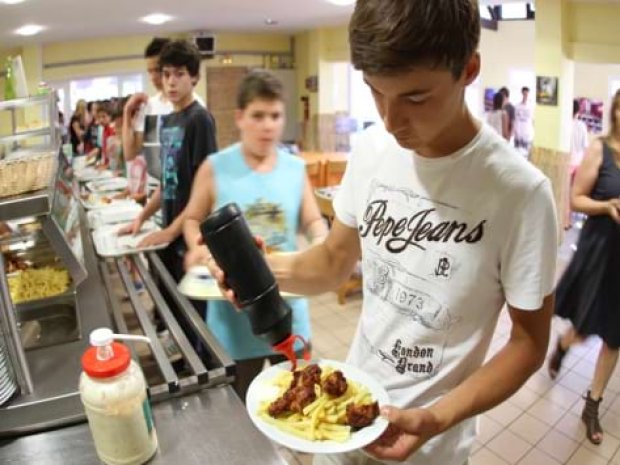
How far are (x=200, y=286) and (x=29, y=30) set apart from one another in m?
4.66

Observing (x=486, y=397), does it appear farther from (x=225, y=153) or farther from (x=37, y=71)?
(x=37, y=71)

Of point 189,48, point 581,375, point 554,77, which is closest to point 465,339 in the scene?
point 189,48

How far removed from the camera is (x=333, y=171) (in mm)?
6027

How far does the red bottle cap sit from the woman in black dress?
2300 millimetres

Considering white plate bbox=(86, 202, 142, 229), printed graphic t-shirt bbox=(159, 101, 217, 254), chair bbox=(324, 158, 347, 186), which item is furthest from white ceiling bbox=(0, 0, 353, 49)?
printed graphic t-shirt bbox=(159, 101, 217, 254)

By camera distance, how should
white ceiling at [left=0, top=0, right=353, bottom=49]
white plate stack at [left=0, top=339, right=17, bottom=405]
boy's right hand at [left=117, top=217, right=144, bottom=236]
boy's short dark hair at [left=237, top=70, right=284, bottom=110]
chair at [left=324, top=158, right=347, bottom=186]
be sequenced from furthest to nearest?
chair at [left=324, top=158, right=347, bottom=186] → white ceiling at [left=0, top=0, right=353, bottom=49] → boy's right hand at [left=117, top=217, right=144, bottom=236] → boy's short dark hair at [left=237, top=70, right=284, bottom=110] → white plate stack at [left=0, top=339, right=17, bottom=405]

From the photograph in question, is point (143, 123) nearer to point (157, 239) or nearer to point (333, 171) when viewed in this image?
point (157, 239)

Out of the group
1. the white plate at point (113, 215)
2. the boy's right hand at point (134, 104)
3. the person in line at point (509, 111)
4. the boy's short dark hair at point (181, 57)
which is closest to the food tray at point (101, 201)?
the white plate at point (113, 215)

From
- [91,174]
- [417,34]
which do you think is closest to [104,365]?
[417,34]

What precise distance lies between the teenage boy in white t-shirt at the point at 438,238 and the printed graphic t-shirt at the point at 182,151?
4.01 feet

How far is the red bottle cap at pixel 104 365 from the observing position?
0.89 metres

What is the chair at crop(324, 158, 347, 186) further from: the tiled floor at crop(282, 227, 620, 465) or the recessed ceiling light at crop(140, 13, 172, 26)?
the tiled floor at crop(282, 227, 620, 465)

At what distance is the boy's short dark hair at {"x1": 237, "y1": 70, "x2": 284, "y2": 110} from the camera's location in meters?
1.86

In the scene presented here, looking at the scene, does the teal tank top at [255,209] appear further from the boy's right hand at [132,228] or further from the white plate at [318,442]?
the white plate at [318,442]
